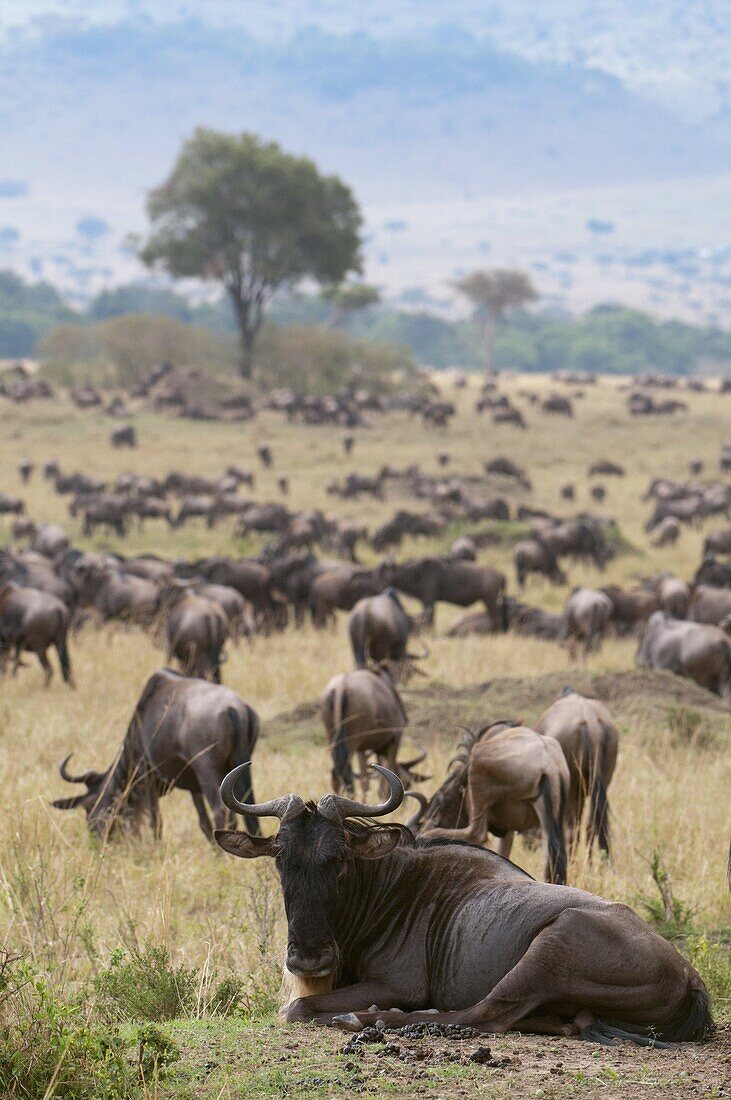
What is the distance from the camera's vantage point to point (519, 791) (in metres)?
6.66

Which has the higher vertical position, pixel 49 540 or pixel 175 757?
pixel 175 757

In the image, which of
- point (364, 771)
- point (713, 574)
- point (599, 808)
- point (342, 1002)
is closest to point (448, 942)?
point (342, 1002)

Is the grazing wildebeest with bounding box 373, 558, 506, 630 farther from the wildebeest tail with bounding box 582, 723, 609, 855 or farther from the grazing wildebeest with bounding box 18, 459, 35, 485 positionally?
the grazing wildebeest with bounding box 18, 459, 35, 485

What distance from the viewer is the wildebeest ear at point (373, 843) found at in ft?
16.4

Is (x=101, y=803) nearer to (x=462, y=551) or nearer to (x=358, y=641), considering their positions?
(x=358, y=641)

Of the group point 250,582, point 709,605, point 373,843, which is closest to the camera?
point 373,843

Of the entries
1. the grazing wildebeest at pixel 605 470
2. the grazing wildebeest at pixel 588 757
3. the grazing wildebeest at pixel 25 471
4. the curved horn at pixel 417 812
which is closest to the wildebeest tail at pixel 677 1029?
the curved horn at pixel 417 812

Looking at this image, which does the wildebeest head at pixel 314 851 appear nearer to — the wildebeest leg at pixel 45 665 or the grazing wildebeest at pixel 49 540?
the wildebeest leg at pixel 45 665

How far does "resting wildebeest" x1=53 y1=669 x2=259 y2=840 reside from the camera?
797cm

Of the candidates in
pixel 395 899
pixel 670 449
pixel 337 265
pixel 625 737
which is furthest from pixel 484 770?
pixel 337 265

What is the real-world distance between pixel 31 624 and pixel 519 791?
7599 millimetres

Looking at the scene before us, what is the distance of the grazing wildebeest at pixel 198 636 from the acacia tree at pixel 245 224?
4802 cm

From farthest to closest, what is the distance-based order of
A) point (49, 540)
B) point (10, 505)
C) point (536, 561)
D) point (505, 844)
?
point (10, 505) → point (49, 540) → point (536, 561) → point (505, 844)

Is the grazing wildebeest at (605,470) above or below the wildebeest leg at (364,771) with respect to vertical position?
above
